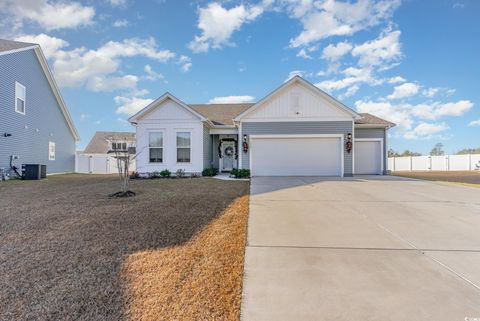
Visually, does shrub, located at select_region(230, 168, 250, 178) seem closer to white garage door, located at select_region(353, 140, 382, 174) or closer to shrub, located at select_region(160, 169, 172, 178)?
shrub, located at select_region(160, 169, 172, 178)

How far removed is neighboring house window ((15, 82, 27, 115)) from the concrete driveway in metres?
16.3

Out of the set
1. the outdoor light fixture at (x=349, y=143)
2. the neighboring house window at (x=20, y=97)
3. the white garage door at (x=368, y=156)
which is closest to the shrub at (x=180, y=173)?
the outdoor light fixture at (x=349, y=143)

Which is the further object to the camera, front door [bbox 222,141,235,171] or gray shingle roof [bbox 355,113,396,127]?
front door [bbox 222,141,235,171]

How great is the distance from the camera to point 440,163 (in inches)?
1109

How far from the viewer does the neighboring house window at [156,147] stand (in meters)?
15.4

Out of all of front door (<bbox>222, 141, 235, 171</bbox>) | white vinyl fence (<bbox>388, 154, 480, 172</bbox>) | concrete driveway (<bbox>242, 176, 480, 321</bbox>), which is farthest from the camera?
white vinyl fence (<bbox>388, 154, 480, 172</bbox>)

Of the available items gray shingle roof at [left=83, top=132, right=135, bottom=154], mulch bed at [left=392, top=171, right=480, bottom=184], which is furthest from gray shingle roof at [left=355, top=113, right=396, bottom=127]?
gray shingle roof at [left=83, top=132, right=135, bottom=154]

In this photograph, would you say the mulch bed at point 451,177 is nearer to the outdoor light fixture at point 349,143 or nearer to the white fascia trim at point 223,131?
the outdoor light fixture at point 349,143

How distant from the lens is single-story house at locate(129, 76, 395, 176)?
14633mm

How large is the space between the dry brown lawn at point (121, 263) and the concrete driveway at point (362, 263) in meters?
0.40

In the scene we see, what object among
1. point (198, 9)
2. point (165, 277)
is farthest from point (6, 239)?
point (198, 9)

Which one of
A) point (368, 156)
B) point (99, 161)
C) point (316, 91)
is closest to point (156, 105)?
point (316, 91)

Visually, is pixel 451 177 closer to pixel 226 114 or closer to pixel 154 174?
pixel 226 114

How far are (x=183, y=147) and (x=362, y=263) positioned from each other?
508 inches
